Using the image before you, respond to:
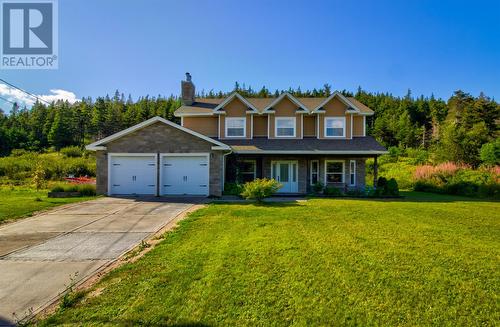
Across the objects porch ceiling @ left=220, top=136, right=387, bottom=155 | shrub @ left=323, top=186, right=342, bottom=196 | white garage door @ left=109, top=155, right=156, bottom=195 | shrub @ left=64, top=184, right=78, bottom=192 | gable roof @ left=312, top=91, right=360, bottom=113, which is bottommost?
shrub @ left=323, top=186, right=342, bottom=196

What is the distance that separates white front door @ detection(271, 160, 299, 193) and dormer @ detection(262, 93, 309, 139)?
76.3 inches

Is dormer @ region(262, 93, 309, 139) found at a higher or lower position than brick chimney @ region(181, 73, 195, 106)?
lower

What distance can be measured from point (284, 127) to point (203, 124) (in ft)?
19.0

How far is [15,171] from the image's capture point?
2738 centimetres

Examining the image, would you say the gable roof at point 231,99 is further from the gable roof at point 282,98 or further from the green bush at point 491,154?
the green bush at point 491,154

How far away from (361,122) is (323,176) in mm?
4807

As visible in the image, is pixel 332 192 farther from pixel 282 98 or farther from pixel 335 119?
pixel 282 98

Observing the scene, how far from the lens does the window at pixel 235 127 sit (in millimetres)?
19406

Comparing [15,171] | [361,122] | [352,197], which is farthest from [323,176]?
[15,171]

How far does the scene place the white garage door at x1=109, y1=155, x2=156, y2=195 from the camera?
1586 cm

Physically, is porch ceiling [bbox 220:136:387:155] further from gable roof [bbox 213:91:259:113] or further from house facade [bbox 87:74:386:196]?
gable roof [bbox 213:91:259:113]

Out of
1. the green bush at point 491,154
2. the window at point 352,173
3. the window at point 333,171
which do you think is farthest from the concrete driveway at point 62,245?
the green bush at point 491,154

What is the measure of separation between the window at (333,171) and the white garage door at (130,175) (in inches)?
438

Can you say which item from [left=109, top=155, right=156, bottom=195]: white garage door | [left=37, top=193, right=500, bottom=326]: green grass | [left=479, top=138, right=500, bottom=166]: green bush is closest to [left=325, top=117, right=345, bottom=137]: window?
[left=37, top=193, right=500, bottom=326]: green grass
